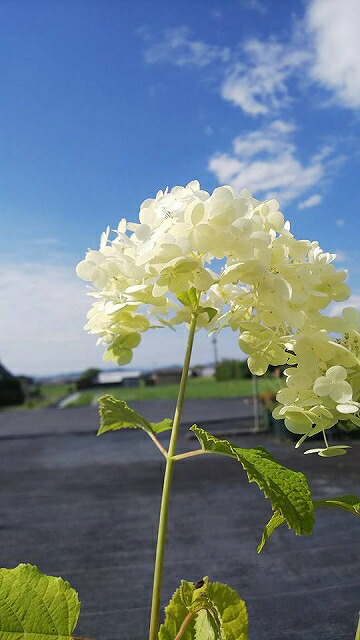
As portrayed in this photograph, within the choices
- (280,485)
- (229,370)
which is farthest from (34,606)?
(229,370)

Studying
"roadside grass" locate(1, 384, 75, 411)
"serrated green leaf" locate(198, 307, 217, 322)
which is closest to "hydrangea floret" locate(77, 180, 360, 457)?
"serrated green leaf" locate(198, 307, 217, 322)

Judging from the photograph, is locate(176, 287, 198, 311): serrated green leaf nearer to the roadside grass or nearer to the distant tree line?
the roadside grass

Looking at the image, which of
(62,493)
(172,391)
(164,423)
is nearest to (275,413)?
(164,423)

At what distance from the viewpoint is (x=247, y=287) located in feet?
2.21

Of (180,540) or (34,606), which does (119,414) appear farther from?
(180,540)

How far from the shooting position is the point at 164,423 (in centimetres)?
78

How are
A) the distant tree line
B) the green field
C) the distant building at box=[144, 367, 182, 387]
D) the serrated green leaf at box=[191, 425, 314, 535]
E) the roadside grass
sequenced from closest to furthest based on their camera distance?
the serrated green leaf at box=[191, 425, 314, 535], the green field, the roadside grass, the distant tree line, the distant building at box=[144, 367, 182, 387]

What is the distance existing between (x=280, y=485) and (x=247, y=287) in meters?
0.22

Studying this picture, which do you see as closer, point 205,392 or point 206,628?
point 206,628

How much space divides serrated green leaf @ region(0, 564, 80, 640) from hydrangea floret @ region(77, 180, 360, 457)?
0.28m

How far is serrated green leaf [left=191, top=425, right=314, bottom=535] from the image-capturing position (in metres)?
0.53

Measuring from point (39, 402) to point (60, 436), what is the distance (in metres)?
10.2

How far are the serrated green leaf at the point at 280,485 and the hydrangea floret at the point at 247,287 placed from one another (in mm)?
57

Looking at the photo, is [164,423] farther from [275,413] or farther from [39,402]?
[39,402]
